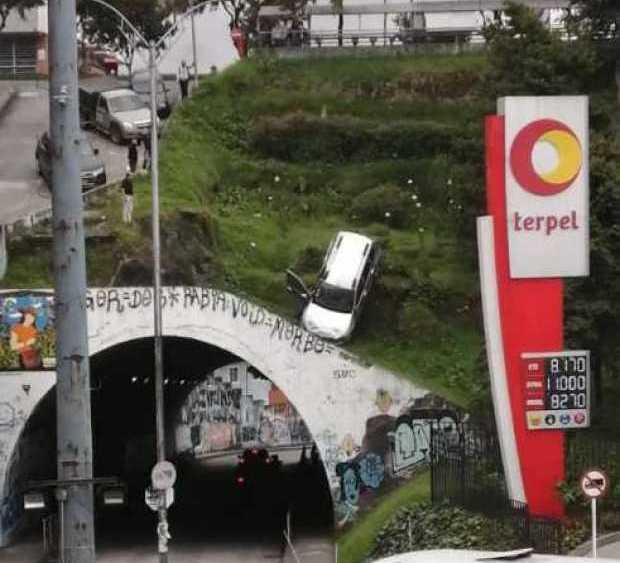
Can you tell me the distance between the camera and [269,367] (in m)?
39.6

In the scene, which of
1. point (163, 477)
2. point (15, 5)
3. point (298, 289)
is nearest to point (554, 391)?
point (163, 477)

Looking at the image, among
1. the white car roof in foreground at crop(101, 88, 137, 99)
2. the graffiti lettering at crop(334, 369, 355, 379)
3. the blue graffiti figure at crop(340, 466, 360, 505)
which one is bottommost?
the blue graffiti figure at crop(340, 466, 360, 505)

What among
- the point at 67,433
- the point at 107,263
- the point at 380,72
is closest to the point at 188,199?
the point at 107,263

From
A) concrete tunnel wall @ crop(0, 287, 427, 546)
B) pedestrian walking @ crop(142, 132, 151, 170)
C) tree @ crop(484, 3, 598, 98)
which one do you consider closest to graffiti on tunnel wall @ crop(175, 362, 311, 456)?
pedestrian walking @ crop(142, 132, 151, 170)

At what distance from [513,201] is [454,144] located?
1521 cm

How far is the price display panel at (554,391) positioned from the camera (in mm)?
30578

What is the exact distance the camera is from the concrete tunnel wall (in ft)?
128

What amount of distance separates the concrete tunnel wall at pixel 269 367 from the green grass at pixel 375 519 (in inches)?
31.8

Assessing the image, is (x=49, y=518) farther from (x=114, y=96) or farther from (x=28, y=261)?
(x=114, y=96)

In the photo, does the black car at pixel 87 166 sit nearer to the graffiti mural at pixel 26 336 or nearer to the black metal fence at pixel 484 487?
the graffiti mural at pixel 26 336

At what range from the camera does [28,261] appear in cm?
4069

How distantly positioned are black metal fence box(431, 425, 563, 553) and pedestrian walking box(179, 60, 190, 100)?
22.9 metres

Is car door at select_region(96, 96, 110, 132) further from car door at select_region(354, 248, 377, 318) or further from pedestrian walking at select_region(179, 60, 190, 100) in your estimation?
car door at select_region(354, 248, 377, 318)

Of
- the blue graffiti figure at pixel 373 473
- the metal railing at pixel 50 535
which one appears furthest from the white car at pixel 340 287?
the metal railing at pixel 50 535
